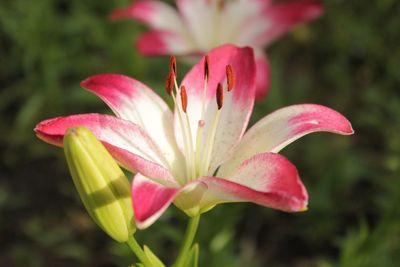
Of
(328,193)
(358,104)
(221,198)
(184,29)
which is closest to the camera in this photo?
(221,198)

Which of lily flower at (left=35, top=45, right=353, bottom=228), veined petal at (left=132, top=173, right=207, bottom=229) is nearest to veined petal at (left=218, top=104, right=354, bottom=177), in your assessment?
lily flower at (left=35, top=45, right=353, bottom=228)

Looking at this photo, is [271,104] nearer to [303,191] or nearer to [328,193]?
[328,193]

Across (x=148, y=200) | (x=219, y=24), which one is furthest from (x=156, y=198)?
(x=219, y=24)

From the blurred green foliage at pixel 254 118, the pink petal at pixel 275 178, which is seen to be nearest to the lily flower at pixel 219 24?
the blurred green foliage at pixel 254 118

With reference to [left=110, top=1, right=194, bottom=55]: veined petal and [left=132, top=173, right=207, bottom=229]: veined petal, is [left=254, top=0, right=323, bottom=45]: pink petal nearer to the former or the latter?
[left=110, top=1, right=194, bottom=55]: veined petal

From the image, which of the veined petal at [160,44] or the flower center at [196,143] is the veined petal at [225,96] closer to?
the flower center at [196,143]

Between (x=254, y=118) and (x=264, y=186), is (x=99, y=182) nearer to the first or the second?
(x=264, y=186)

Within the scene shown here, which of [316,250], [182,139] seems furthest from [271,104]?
A: [182,139]
